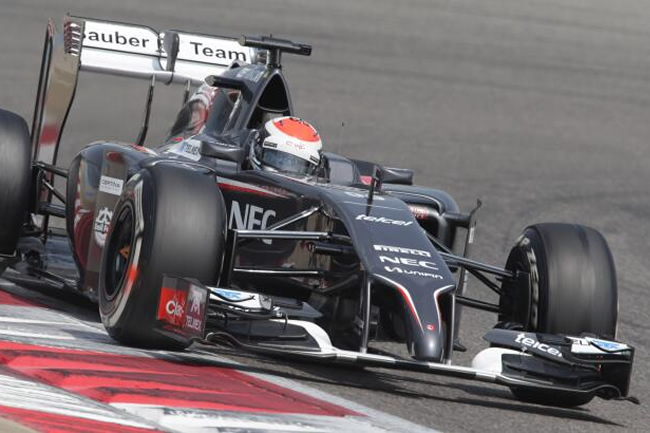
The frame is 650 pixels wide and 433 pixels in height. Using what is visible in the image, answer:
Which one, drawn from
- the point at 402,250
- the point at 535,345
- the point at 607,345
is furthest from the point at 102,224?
the point at 607,345

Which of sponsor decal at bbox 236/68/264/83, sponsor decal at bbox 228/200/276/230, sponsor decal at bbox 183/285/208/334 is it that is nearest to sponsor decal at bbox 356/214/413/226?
sponsor decal at bbox 228/200/276/230

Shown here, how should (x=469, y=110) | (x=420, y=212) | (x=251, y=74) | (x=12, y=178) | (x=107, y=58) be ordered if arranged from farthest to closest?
(x=469, y=110), (x=107, y=58), (x=251, y=74), (x=12, y=178), (x=420, y=212)

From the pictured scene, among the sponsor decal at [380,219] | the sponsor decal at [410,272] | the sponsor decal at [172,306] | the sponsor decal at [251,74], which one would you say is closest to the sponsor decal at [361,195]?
the sponsor decal at [380,219]

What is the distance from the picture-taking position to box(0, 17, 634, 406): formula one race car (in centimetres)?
680

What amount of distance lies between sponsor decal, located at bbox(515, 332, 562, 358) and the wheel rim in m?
1.90

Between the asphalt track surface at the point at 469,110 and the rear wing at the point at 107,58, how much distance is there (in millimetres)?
1810

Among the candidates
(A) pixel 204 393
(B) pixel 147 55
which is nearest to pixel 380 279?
(A) pixel 204 393

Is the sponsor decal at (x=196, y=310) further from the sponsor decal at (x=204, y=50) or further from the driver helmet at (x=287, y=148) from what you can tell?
the sponsor decal at (x=204, y=50)

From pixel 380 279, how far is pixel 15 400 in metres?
2.10

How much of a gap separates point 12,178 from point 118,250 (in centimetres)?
155

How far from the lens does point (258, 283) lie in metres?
7.92

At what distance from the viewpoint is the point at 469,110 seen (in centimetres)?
2116

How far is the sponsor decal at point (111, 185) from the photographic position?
27.1ft

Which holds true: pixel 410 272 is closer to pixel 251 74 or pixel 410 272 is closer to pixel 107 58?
pixel 251 74
